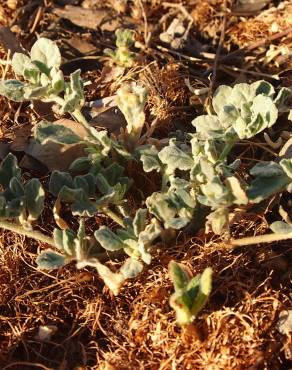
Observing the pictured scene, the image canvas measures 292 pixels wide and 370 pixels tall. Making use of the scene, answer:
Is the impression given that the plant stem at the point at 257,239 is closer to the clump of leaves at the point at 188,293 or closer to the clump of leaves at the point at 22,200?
the clump of leaves at the point at 188,293

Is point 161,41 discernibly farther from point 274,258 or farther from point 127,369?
point 127,369

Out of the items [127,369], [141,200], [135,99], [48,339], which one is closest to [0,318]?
[48,339]

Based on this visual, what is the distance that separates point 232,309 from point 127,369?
290mm

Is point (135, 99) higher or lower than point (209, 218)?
higher

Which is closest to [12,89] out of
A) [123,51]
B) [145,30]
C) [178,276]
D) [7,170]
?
[7,170]

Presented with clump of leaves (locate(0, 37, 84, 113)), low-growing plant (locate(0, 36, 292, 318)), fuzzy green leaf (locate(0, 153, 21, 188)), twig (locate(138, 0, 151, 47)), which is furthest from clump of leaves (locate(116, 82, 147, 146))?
twig (locate(138, 0, 151, 47))

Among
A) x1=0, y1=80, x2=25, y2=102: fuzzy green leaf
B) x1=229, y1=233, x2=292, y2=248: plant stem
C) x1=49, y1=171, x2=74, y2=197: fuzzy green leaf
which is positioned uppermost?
x1=0, y1=80, x2=25, y2=102: fuzzy green leaf

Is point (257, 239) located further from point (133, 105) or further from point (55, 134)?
point (55, 134)

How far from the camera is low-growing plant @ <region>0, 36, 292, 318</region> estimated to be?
140 cm

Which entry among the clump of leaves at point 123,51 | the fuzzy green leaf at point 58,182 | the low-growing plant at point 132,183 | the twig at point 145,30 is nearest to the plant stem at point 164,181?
the low-growing plant at point 132,183

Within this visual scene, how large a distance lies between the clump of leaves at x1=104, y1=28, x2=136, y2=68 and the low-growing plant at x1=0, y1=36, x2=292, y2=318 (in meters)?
0.42

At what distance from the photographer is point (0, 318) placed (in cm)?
150

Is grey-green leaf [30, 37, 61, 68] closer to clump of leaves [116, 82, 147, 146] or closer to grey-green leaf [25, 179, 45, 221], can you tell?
clump of leaves [116, 82, 147, 146]

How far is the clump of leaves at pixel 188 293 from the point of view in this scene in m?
1.32
